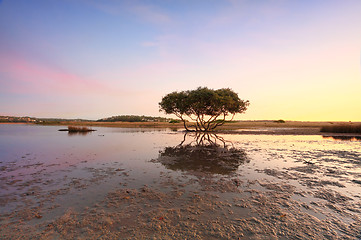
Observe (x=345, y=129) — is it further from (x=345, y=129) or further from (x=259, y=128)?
(x=259, y=128)

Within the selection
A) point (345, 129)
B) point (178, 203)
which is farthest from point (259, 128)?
point (178, 203)

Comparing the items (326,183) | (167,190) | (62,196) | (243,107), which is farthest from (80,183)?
(243,107)

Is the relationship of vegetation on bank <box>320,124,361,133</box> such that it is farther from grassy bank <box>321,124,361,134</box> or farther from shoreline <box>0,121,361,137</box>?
shoreline <box>0,121,361,137</box>

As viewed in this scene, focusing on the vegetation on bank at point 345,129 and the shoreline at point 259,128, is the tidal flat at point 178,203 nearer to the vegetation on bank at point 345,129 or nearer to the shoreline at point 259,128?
the shoreline at point 259,128

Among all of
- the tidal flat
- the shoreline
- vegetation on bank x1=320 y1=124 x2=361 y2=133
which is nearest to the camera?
the tidal flat

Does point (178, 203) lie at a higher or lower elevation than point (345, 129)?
lower

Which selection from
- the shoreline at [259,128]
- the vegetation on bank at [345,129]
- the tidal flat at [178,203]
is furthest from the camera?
the shoreline at [259,128]

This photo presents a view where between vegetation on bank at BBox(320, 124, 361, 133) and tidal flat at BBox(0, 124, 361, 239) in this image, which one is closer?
tidal flat at BBox(0, 124, 361, 239)

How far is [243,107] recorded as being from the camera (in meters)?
45.8

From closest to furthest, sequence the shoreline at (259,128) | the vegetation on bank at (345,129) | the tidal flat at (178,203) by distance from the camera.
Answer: the tidal flat at (178,203) < the vegetation on bank at (345,129) < the shoreline at (259,128)

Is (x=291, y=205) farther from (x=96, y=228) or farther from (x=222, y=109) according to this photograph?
(x=222, y=109)

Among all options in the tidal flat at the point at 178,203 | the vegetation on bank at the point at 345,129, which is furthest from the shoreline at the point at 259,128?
the tidal flat at the point at 178,203

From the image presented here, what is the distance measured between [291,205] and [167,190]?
4.22 metres

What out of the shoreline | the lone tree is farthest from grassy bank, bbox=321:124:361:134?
the lone tree
